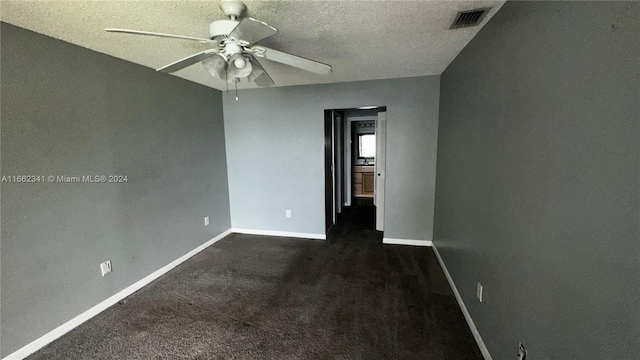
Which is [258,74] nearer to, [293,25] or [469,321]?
[293,25]

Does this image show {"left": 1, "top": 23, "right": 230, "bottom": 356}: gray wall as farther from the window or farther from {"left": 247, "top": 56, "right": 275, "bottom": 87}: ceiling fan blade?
the window

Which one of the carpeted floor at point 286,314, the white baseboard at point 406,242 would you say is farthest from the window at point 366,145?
the carpeted floor at point 286,314

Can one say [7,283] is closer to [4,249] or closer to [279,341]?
[4,249]

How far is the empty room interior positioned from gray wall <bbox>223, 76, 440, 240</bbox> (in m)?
0.04

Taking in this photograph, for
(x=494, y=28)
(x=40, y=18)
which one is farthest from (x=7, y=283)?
(x=494, y=28)

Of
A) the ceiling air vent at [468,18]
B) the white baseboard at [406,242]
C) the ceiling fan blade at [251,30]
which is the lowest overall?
the white baseboard at [406,242]

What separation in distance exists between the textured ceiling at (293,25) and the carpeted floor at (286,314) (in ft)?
7.39

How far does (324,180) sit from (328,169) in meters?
0.37

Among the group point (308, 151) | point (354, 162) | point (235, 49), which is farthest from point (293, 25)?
point (354, 162)

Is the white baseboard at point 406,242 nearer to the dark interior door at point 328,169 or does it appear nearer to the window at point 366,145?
the dark interior door at point 328,169

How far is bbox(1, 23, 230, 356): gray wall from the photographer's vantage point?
1.66 m

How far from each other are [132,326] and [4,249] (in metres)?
0.99

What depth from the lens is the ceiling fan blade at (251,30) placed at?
120 cm

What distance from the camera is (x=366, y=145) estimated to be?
6.30 metres
